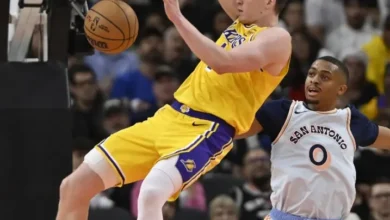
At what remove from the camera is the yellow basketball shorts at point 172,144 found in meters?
5.66

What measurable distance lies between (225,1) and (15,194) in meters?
1.96

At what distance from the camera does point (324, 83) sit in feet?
20.2

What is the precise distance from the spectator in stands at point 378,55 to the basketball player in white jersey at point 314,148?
5.24 metres

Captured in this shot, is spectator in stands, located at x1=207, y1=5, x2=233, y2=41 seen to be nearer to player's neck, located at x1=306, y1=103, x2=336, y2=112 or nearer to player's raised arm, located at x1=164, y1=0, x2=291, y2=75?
player's neck, located at x1=306, y1=103, x2=336, y2=112

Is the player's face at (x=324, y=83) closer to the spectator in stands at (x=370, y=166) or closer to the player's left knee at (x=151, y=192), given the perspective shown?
the player's left knee at (x=151, y=192)

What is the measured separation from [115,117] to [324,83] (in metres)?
4.27

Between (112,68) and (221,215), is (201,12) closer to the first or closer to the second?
(112,68)

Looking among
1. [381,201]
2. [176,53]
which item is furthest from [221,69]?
[176,53]

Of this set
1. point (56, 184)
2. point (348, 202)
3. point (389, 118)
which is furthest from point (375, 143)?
point (389, 118)

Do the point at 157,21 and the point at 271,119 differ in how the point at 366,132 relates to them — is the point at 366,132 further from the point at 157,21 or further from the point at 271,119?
the point at 157,21

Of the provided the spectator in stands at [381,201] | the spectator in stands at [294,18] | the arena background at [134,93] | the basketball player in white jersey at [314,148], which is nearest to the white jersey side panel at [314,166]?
the basketball player in white jersey at [314,148]

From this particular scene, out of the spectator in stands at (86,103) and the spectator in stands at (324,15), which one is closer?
the spectator in stands at (86,103)

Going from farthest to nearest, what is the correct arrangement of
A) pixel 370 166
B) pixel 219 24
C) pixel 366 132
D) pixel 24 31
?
pixel 219 24, pixel 370 166, pixel 24 31, pixel 366 132

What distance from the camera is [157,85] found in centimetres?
1053
